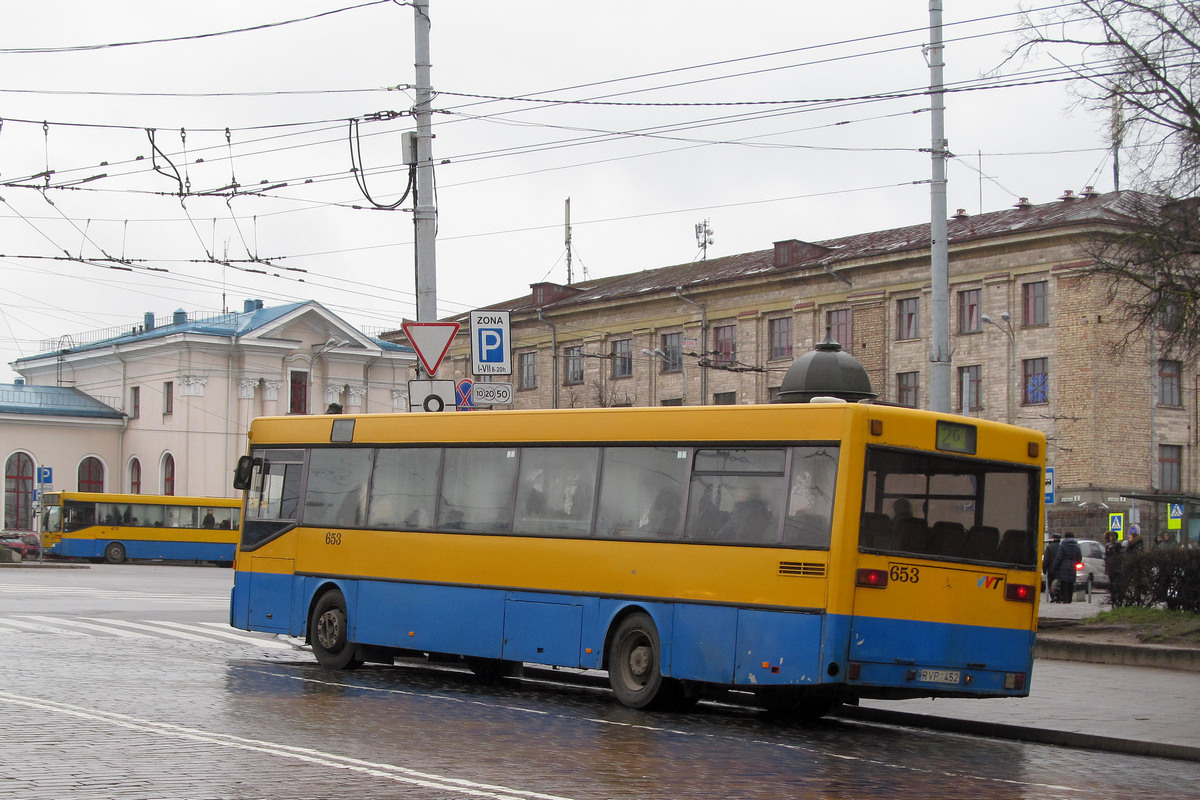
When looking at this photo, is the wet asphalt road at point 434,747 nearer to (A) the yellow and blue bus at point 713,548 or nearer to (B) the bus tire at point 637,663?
(B) the bus tire at point 637,663

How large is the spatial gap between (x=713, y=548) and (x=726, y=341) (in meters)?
53.9

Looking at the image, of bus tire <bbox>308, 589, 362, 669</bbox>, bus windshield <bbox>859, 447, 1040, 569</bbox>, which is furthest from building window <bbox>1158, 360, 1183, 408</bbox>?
bus windshield <bbox>859, 447, 1040, 569</bbox>

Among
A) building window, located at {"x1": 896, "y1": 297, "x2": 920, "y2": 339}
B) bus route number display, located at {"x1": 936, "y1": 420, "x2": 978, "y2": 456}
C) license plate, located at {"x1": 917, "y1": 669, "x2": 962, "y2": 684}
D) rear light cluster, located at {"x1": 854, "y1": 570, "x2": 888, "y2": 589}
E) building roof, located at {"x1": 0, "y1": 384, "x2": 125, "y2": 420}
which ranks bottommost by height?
license plate, located at {"x1": 917, "y1": 669, "x2": 962, "y2": 684}

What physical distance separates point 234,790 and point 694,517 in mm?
5984

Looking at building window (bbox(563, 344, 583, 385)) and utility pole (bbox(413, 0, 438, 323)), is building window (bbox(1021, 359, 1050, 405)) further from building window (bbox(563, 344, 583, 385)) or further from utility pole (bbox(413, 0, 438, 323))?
utility pole (bbox(413, 0, 438, 323))

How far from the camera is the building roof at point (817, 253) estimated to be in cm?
5575

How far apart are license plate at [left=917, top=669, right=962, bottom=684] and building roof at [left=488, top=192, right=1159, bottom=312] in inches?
1436

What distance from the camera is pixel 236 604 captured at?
18.4 metres

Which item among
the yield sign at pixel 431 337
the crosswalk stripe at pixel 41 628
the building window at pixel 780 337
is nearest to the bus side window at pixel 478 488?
the yield sign at pixel 431 337

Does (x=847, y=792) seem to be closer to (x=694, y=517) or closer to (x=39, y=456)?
(x=694, y=517)

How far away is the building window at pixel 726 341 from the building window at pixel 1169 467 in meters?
18.4

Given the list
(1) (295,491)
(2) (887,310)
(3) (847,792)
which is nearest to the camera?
(3) (847,792)

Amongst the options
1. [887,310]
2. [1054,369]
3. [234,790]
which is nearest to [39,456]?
[887,310]

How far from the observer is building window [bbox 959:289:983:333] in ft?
188
